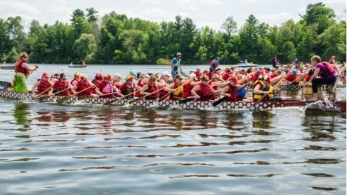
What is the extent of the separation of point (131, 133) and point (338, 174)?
520 centimetres

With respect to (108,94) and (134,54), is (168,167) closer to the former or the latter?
(108,94)

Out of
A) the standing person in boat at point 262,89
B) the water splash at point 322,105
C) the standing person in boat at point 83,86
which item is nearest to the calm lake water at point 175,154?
the water splash at point 322,105

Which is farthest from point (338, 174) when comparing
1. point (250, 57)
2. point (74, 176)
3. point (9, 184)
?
point (250, 57)

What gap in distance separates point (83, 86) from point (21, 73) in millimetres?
2693

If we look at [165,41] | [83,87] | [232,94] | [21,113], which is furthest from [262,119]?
[165,41]

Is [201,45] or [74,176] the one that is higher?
[201,45]

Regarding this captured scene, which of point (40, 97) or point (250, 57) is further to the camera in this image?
point (250, 57)

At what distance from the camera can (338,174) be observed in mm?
7523

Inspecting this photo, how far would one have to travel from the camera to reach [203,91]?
16.2 meters

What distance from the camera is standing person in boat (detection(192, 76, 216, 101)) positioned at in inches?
632

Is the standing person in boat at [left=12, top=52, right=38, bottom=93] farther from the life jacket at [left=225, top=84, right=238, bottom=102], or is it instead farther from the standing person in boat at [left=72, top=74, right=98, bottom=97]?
the life jacket at [left=225, top=84, right=238, bottom=102]

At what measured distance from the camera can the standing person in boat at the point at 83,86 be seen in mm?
18617

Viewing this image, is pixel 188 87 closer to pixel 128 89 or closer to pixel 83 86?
pixel 128 89

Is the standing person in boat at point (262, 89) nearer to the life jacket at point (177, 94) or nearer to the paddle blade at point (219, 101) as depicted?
the paddle blade at point (219, 101)
